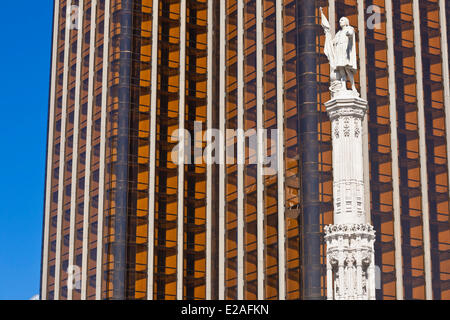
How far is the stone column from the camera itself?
28.0 m

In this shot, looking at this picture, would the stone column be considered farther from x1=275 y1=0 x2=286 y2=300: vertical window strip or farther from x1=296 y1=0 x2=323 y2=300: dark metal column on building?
x1=275 y1=0 x2=286 y2=300: vertical window strip

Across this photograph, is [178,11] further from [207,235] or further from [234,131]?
[207,235]

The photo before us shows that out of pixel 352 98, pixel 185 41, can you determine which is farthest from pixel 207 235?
pixel 352 98

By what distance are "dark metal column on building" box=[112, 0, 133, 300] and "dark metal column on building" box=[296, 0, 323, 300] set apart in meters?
20.5

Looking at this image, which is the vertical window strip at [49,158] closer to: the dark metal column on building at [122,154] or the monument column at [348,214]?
the dark metal column on building at [122,154]

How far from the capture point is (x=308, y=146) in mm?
86500

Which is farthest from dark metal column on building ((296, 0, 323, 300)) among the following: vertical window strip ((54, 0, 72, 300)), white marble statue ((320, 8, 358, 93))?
white marble statue ((320, 8, 358, 93))

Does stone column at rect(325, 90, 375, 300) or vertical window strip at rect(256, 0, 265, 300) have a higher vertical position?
vertical window strip at rect(256, 0, 265, 300)

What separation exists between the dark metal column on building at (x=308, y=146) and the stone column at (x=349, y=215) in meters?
53.3

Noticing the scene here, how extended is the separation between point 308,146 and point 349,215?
5820 cm

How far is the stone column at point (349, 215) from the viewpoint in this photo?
28.0 metres

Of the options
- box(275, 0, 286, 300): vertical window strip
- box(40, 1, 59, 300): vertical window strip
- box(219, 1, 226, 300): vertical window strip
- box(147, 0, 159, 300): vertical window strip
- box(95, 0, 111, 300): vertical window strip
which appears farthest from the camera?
box(40, 1, 59, 300): vertical window strip

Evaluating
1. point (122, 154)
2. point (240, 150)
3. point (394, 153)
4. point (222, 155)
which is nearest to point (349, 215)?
point (394, 153)

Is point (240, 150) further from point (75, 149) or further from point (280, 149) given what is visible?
point (75, 149)
